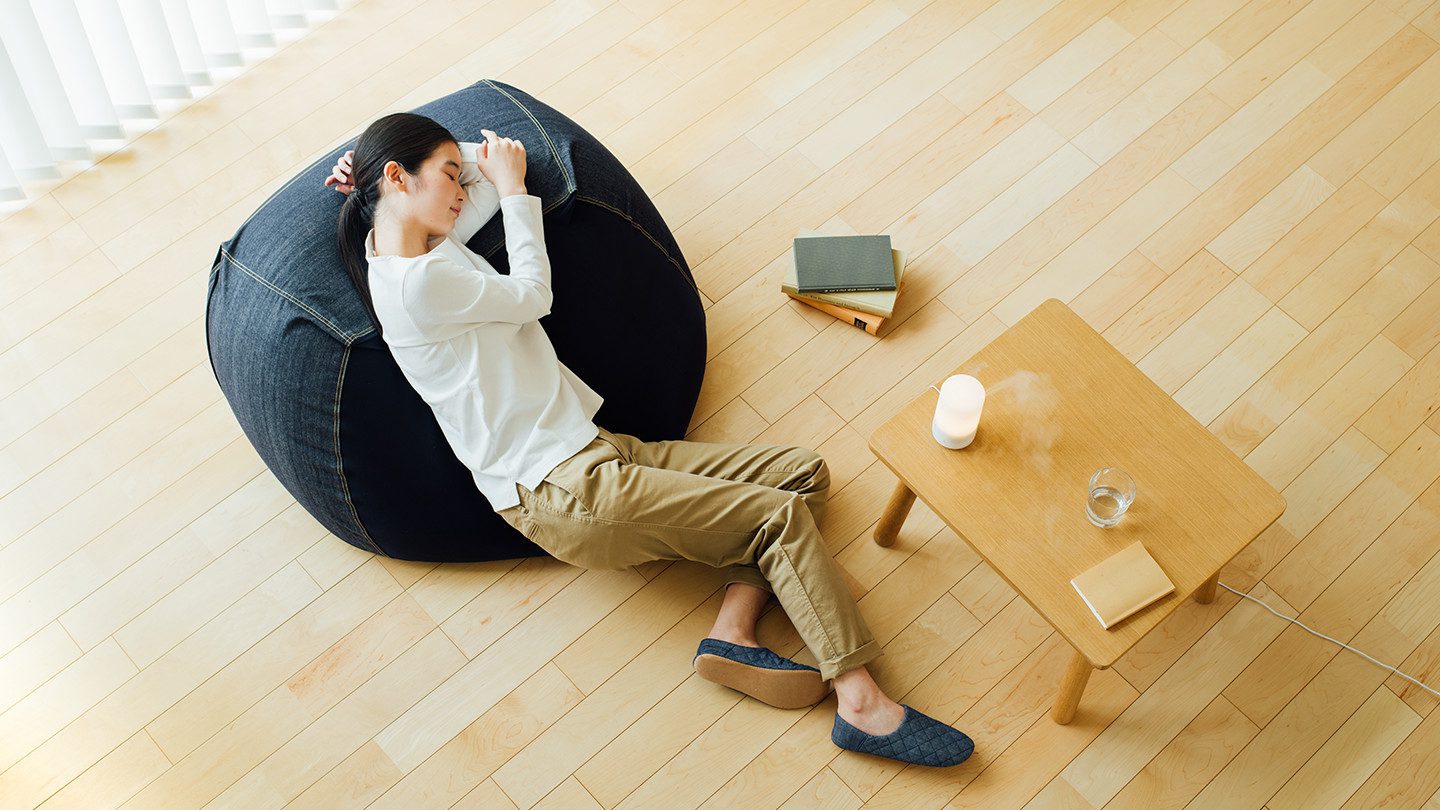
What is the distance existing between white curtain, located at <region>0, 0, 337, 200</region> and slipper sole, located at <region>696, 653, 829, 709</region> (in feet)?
6.33

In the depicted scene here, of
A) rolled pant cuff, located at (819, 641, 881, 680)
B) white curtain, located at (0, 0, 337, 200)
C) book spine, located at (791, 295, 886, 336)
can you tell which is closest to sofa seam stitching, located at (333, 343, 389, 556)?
rolled pant cuff, located at (819, 641, 881, 680)

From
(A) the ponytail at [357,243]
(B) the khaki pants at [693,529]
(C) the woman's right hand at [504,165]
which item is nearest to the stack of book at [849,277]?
(B) the khaki pants at [693,529]

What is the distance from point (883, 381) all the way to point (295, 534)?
4.13 ft

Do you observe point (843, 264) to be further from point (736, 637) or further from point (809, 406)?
→ point (736, 637)

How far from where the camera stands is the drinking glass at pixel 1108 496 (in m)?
1.95

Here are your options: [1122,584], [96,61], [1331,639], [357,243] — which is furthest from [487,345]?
[1331,639]

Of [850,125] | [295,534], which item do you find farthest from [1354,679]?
[295,534]

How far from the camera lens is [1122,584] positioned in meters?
1.88

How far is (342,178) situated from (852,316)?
1090 mm

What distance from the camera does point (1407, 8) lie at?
3.11 meters

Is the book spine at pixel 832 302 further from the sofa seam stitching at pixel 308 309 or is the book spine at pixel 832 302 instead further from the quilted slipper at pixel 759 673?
the sofa seam stitching at pixel 308 309

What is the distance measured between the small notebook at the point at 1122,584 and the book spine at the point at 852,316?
85cm

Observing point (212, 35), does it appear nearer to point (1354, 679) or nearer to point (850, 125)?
point (850, 125)

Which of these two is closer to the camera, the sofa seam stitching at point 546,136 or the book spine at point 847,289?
the sofa seam stitching at point 546,136
